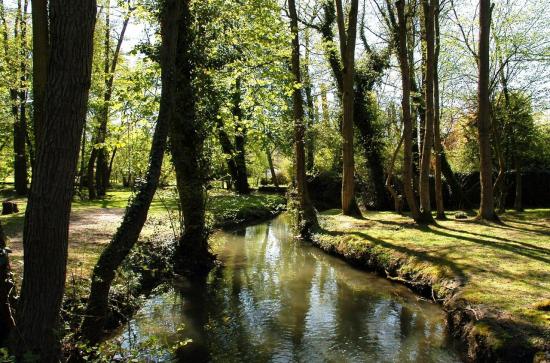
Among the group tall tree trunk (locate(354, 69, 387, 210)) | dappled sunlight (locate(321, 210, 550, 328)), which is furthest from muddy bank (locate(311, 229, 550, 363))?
tall tree trunk (locate(354, 69, 387, 210))

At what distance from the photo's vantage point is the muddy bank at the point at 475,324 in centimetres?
594

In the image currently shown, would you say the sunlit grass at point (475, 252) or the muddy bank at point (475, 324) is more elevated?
the sunlit grass at point (475, 252)

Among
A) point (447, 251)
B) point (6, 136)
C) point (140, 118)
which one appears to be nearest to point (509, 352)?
point (447, 251)

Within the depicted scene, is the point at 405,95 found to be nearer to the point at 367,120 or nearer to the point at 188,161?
the point at 367,120

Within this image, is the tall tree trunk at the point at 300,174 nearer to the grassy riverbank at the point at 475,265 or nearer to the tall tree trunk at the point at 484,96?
the grassy riverbank at the point at 475,265

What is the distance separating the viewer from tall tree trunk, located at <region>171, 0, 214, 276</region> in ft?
37.6

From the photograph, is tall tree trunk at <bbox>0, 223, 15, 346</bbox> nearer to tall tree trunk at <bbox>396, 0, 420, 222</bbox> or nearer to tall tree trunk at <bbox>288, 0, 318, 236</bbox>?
tall tree trunk at <bbox>288, 0, 318, 236</bbox>

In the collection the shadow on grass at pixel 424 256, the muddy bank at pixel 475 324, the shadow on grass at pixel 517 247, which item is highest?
the shadow on grass at pixel 517 247

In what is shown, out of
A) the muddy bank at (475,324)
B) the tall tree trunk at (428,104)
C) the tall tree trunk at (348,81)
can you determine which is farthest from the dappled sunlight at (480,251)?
the tall tree trunk at (348,81)

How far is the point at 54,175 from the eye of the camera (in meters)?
4.26

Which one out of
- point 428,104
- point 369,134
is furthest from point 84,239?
point 369,134

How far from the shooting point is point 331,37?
73.9 ft

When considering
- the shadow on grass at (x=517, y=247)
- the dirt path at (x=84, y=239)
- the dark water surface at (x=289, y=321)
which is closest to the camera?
the dark water surface at (x=289, y=321)

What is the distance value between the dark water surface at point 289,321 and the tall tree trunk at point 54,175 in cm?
151
